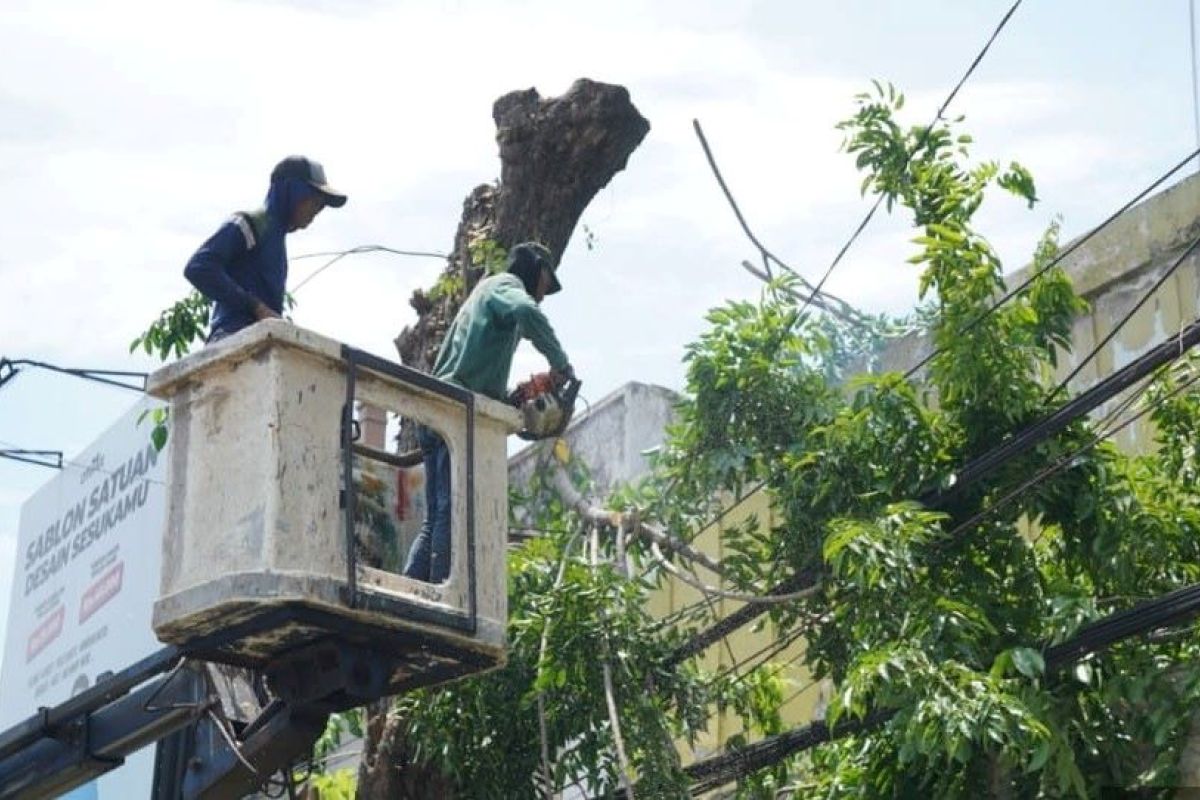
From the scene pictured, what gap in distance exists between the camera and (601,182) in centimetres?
1088

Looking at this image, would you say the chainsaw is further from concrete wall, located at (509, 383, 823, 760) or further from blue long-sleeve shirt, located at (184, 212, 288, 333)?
concrete wall, located at (509, 383, 823, 760)

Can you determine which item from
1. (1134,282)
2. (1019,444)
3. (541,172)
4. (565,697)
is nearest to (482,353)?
(565,697)

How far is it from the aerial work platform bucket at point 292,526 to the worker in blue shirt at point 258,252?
1.38 feet

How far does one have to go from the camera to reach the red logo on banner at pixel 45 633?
14742mm

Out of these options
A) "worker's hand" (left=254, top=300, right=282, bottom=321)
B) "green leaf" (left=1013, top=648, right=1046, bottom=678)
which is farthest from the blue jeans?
"green leaf" (left=1013, top=648, right=1046, bottom=678)

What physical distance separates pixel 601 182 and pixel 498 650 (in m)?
2.94

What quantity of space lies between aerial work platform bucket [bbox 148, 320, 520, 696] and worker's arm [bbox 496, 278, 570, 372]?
474mm

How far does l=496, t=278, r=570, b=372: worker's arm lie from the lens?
29.5ft

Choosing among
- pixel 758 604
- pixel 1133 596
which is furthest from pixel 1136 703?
pixel 758 604

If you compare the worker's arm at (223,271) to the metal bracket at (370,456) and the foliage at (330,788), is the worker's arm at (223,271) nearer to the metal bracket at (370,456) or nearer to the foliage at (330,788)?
the metal bracket at (370,456)

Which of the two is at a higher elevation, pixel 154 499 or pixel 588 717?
pixel 154 499

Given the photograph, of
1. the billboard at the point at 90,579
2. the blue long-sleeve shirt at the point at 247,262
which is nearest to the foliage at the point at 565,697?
the blue long-sleeve shirt at the point at 247,262

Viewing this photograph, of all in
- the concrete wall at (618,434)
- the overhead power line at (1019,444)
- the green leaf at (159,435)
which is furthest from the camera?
the concrete wall at (618,434)

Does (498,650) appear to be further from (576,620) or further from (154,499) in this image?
(154,499)
